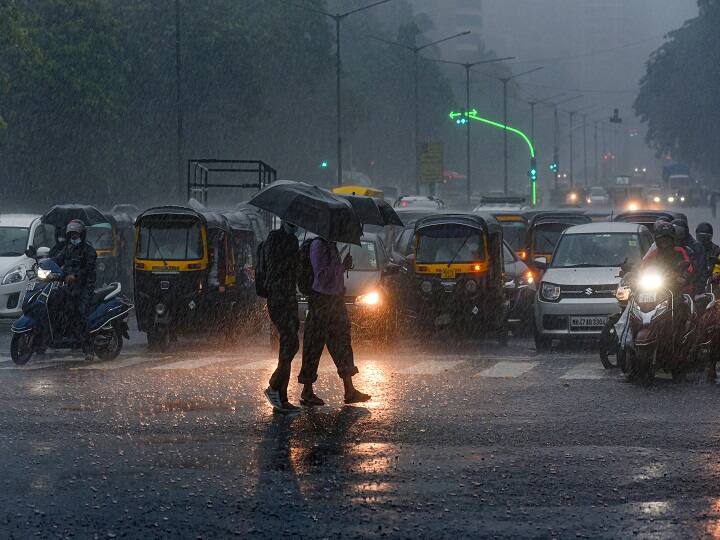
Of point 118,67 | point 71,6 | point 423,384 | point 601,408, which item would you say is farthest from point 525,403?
point 118,67

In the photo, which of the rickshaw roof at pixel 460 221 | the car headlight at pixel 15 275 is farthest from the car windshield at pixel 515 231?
the car headlight at pixel 15 275

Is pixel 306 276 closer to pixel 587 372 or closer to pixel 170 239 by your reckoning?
pixel 587 372

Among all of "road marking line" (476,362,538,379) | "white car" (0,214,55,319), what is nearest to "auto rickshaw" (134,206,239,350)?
"white car" (0,214,55,319)

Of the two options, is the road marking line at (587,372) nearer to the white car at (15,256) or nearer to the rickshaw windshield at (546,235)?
the white car at (15,256)

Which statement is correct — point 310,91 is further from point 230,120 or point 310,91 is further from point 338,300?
point 338,300

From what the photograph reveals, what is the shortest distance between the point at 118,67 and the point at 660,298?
46.5 metres

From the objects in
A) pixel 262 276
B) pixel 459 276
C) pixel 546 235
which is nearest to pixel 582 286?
pixel 459 276

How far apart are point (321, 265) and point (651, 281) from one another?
154 inches

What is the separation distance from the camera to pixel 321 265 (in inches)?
503

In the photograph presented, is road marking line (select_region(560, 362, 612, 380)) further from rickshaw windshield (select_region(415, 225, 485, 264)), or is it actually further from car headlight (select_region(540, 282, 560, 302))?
rickshaw windshield (select_region(415, 225, 485, 264))

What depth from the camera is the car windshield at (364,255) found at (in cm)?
2123

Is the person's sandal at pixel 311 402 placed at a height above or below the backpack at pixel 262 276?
below

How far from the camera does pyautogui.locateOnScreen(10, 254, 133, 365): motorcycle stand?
57.1ft

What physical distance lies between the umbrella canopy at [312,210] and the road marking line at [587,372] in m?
3.81
